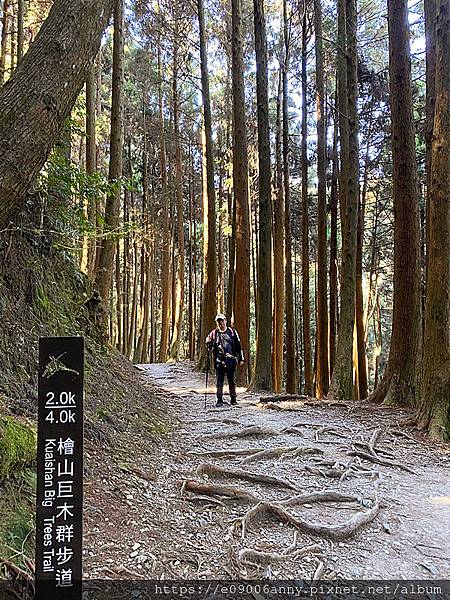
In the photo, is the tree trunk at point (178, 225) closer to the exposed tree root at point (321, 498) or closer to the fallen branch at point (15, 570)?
the exposed tree root at point (321, 498)

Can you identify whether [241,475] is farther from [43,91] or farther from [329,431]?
[43,91]

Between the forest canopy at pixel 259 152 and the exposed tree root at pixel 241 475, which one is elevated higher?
the forest canopy at pixel 259 152

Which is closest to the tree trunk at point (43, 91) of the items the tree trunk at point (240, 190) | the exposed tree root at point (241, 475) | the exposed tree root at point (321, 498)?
the exposed tree root at point (241, 475)

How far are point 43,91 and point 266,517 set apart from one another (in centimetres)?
376

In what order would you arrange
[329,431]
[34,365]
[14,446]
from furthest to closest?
[329,431], [34,365], [14,446]

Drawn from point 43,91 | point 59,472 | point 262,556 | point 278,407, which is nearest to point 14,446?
point 59,472

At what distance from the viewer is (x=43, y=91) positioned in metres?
3.17

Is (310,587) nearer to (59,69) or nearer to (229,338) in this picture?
(59,69)

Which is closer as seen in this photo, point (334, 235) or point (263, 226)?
point (263, 226)

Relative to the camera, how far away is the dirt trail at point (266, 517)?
3.44 m

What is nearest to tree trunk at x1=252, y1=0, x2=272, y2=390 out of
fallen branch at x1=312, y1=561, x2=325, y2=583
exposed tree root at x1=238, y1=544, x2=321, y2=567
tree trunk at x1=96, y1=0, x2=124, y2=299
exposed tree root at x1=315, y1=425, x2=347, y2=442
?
tree trunk at x1=96, y1=0, x2=124, y2=299

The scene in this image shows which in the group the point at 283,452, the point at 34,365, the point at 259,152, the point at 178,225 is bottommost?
the point at 283,452

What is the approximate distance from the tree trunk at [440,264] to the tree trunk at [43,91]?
526cm

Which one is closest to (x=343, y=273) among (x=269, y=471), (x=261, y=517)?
(x=269, y=471)
